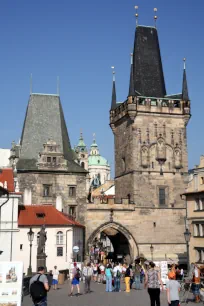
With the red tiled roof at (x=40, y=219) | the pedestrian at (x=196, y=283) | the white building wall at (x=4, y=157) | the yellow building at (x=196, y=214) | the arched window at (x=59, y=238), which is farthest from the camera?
the white building wall at (x=4, y=157)

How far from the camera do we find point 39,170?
42.8 metres

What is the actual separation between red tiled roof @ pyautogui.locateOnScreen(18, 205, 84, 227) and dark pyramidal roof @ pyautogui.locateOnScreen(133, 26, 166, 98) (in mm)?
15776

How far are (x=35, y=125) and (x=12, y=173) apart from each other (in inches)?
310

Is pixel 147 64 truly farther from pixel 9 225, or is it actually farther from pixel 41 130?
pixel 9 225

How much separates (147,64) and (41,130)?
42.6 feet

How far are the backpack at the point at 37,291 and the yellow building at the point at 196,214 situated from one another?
25.1 m

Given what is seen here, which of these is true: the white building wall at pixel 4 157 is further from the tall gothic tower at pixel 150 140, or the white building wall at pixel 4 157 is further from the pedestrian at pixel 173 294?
the pedestrian at pixel 173 294

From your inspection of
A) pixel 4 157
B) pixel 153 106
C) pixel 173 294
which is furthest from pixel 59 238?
pixel 173 294

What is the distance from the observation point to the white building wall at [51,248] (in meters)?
35.3

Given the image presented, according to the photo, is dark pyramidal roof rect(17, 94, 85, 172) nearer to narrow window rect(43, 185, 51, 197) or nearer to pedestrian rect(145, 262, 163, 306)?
narrow window rect(43, 185, 51, 197)

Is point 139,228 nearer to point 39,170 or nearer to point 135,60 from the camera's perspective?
point 39,170

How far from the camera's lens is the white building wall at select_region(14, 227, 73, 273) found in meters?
35.3

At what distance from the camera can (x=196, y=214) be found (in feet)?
112

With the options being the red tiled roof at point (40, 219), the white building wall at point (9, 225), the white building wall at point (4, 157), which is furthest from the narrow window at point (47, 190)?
the white building wall at point (4, 157)
